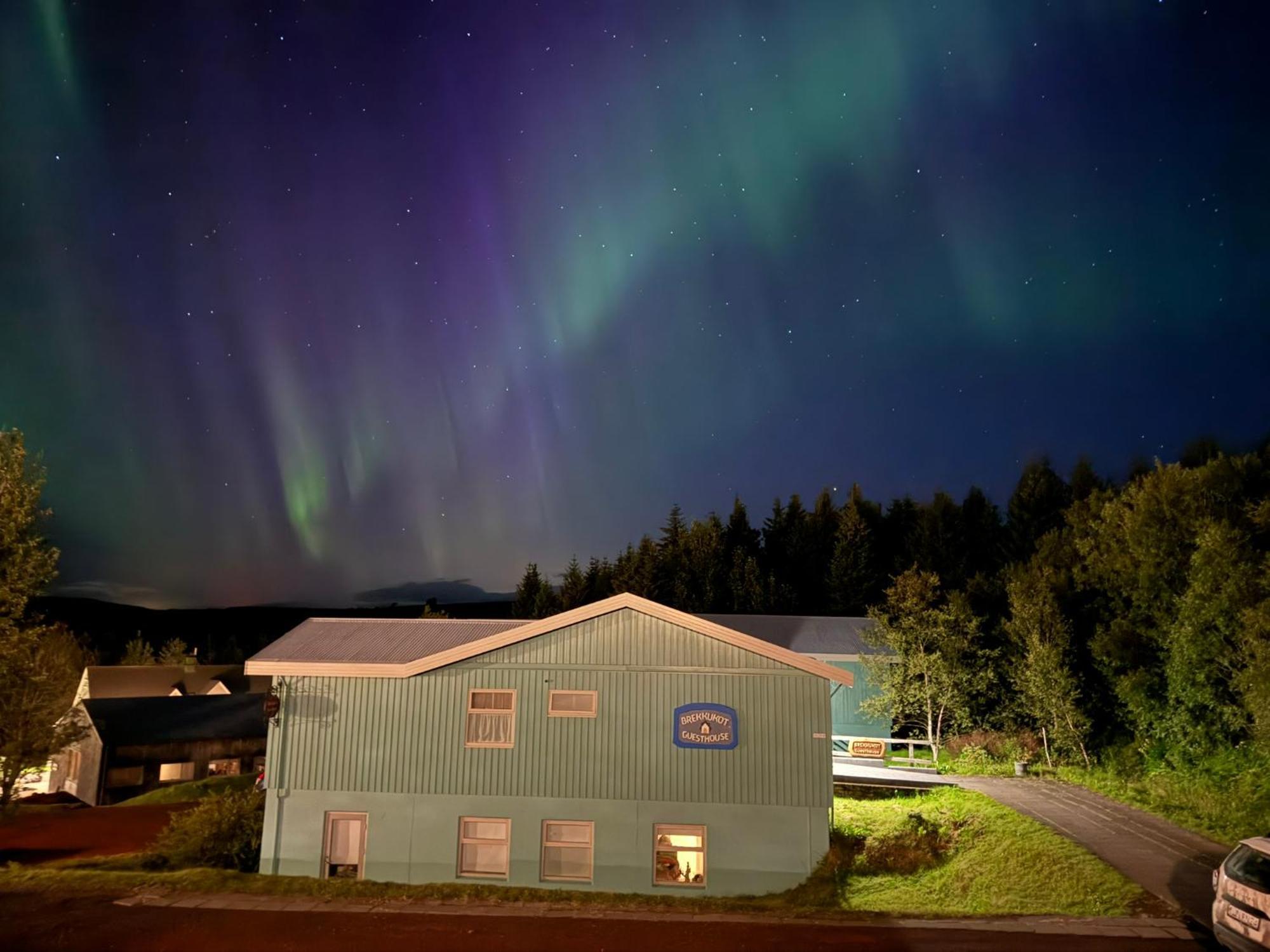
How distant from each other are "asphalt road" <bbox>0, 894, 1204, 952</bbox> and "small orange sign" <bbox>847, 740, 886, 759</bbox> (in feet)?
53.6

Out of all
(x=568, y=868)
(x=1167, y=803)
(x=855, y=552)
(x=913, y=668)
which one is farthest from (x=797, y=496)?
(x=568, y=868)

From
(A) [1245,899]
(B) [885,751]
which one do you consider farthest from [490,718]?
(B) [885,751]

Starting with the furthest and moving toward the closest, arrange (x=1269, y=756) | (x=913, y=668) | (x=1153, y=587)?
1. (x=913, y=668)
2. (x=1153, y=587)
3. (x=1269, y=756)

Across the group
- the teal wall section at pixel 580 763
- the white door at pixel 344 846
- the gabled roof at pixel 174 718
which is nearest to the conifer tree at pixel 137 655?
the gabled roof at pixel 174 718

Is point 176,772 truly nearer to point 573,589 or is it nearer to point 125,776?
point 125,776

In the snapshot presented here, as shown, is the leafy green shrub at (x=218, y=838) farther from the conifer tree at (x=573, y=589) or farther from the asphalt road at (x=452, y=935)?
the conifer tree at (x=573, y=589)

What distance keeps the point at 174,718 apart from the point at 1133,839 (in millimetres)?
47344

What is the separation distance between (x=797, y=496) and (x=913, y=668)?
54810 mm

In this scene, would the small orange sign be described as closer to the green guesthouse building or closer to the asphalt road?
the green guesthouse building

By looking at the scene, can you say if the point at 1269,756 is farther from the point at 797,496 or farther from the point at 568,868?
the point at 797,496

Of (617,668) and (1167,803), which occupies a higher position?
(617,668)

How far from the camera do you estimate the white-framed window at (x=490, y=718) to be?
781 inches

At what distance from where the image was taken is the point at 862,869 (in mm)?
18734

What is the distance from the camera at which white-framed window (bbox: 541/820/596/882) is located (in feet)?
62.5
